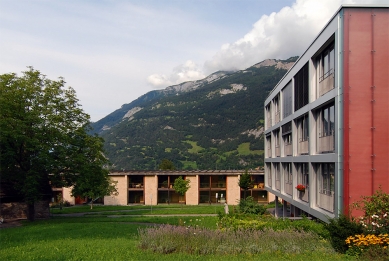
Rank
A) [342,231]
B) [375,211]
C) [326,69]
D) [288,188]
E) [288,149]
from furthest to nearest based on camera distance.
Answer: [288,149] < [288,188] < [326,69] < [375,211] < [342,231]

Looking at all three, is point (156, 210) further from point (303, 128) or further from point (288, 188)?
point (303, 128)

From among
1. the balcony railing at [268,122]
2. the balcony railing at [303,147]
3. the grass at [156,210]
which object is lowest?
the grass at [156,210]

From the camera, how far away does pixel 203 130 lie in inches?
5285

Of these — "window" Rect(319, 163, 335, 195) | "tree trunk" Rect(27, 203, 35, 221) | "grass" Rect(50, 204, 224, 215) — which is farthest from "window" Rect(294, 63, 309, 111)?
"tree trunk" Rect(27, 203, 35, 221)

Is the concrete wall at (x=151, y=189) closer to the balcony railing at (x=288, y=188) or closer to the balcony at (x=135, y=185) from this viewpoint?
the balcony at (x=135, y=185)

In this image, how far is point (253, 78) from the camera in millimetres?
157750

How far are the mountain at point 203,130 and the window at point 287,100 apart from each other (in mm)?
78493

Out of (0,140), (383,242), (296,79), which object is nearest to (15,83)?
(0,140)

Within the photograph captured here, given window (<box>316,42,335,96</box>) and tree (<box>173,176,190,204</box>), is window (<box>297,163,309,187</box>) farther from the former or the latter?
tree (<box>173,176,190,204</box>)

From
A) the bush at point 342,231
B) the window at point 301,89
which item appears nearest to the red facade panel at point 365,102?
the bush at point 342,231

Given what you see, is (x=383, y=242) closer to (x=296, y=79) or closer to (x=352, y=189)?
(x=352, y=189)

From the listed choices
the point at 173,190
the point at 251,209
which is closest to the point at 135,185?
the point at 173,190

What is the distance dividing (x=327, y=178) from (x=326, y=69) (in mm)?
4677

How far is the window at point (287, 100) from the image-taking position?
23747 millimetres
